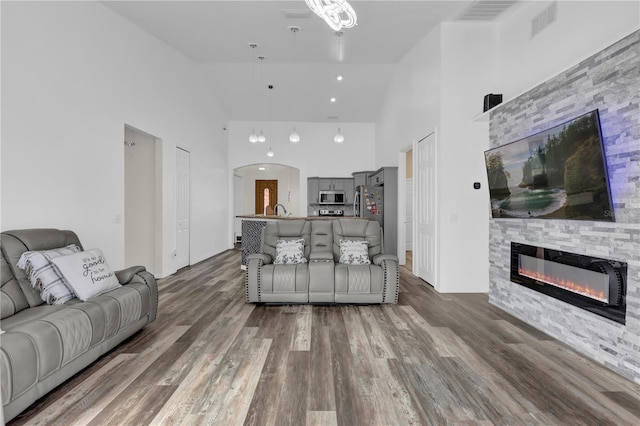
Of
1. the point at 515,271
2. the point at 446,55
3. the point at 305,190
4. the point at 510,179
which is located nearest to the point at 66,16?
the point at 446,55

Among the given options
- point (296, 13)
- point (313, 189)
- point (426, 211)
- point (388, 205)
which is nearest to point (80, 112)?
point (296, 13)

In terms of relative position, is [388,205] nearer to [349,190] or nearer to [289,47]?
[349,190]

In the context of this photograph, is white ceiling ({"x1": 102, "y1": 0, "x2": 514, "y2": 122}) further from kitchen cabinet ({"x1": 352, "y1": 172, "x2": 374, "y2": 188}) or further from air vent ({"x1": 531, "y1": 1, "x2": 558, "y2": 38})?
kitchen cabinet ({"x1": 352, "y1": 172, "x2": 374, "y2": 188})

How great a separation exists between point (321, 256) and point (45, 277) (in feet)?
9.43

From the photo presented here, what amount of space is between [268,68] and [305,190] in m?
3.47

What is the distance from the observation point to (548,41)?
11.7 feet

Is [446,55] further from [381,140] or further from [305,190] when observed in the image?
[305,190]

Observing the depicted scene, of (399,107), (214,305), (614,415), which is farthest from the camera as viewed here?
(399,107)

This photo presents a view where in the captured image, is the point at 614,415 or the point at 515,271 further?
the point at 515,271

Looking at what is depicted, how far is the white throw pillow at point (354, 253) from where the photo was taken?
4.38 meters

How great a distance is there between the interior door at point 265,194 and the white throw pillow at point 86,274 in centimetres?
971

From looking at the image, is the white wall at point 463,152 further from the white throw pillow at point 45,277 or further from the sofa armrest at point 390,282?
the white throw pillow at point 45,277

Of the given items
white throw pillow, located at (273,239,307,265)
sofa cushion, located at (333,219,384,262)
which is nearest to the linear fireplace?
sofa cushion, located at (333,219,384,262)

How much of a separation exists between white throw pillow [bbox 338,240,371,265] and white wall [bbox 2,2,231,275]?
2.93 m
